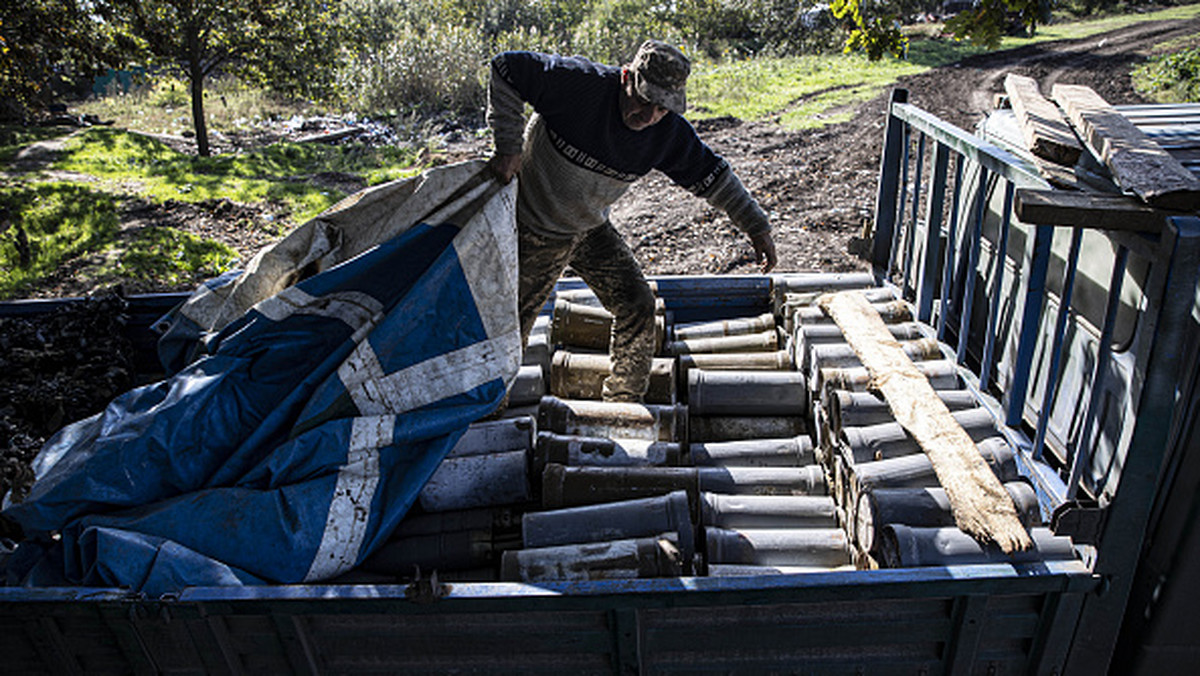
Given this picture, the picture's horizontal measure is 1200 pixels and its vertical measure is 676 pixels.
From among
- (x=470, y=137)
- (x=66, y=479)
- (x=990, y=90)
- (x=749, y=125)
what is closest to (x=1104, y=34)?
(x=990, y=90)

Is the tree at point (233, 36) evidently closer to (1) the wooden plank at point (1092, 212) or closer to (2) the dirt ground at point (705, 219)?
(2) the dirt ground at point (705, 219)

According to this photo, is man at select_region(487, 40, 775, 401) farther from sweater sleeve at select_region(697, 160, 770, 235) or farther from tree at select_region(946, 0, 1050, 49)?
tree at select_region(946, 0, 1050, 49)

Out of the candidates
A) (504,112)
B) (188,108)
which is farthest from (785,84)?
(504,112)

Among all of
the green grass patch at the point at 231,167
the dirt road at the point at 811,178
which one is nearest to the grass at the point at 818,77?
the dirt road at the point at 811,178

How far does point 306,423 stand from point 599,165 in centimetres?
193

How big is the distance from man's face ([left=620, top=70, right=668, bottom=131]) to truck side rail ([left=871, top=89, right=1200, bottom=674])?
156cm

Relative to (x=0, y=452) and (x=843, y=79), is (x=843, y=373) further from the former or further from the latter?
(x=843, y=79)

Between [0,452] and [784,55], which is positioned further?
[784,55]

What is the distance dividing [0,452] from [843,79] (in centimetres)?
2082

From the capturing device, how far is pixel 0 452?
3.84m

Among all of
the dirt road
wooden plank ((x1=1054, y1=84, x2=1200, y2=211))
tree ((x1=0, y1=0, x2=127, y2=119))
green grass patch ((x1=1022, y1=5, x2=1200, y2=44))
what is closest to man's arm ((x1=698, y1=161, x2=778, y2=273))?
the dirt road

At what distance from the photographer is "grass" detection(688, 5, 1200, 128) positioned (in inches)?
705

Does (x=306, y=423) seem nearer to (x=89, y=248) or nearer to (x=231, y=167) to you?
(x=89, y=248)

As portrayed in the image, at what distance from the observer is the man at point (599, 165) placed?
3.79 metres
